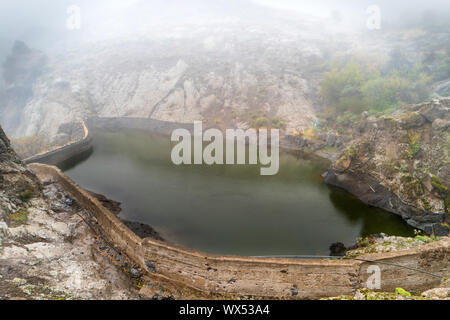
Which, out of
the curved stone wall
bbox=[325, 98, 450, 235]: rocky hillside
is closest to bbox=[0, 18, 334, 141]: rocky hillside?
the curved stone wall

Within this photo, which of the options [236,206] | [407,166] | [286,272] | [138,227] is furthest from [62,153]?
[407,166]

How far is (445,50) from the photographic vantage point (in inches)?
1732

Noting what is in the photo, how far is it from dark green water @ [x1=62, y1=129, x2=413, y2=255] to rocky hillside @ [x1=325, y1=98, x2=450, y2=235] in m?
1.30

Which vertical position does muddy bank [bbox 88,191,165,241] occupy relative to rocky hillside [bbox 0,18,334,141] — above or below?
below

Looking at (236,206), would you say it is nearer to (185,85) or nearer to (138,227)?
(138,227)

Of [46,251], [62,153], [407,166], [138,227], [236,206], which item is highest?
[407,166]

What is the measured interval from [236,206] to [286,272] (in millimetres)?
9023

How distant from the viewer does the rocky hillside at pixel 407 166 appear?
16953mm

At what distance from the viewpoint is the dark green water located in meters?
15.4

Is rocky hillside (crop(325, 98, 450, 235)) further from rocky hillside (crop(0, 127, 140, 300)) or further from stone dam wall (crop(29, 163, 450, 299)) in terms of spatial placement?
rocky hillside (crop(0, 127, 140, 300))

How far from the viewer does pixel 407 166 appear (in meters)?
19.5

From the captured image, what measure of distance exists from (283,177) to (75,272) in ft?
63.1

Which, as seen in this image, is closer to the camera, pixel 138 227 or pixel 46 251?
pixel 46 251

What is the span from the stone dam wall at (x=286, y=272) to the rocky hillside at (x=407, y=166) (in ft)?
23.1
